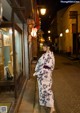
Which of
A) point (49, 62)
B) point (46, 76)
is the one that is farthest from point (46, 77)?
point (49, 62)

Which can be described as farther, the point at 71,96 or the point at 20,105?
the point at 71,96

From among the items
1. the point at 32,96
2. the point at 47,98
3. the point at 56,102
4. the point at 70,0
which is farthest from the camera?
the point at 70,0

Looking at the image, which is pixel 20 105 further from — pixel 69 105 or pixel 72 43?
pixel 72 43

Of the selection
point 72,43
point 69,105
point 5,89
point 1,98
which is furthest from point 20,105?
point 72,43

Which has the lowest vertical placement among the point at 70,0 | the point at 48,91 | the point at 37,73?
the point at 48,91

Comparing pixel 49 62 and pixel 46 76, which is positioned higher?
pixel 49 62

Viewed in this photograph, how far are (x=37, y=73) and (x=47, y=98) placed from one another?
82 centimetres

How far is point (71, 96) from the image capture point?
1135cm

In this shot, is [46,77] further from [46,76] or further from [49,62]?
[49,62]

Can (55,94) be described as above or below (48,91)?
below

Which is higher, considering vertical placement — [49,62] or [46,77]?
[49,62]

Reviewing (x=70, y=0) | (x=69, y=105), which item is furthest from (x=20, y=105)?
(x=70, y=0)

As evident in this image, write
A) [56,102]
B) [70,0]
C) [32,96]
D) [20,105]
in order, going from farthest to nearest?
[70,0] < [32,96] < [56,102] < [20,105]

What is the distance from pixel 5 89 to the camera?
11.9m
